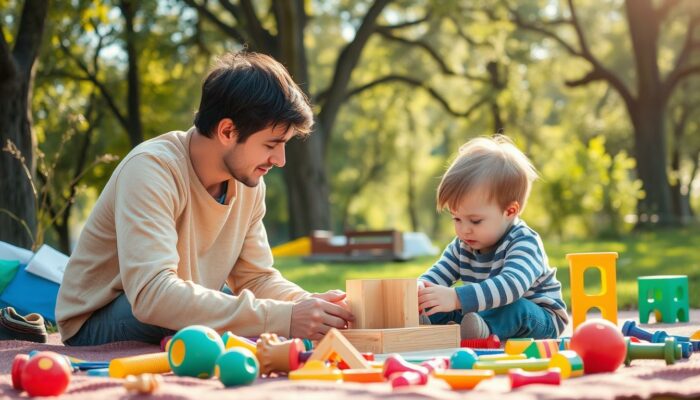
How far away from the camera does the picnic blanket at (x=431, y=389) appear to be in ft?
7.38

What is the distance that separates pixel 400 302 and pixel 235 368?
1.24m

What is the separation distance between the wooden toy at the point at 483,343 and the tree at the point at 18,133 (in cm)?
424

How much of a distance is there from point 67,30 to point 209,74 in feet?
40.2

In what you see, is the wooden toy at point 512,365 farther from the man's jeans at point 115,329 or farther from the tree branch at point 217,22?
the tree branch at point 217,22

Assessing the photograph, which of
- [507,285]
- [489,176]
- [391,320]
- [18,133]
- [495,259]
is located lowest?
[391,320]

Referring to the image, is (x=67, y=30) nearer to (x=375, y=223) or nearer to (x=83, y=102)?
(x=83, y=102)

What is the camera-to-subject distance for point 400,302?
3.63 metres

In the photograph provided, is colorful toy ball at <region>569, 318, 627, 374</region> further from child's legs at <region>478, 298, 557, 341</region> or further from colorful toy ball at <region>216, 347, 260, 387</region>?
child's legs at <region>478, 298, 557, 341</region>

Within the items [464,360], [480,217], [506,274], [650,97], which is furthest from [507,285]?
[650,97]

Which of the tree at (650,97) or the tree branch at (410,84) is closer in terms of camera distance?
the tree at (650,97)

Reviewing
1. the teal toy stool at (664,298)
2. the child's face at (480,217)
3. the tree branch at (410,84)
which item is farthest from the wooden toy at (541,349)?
the tree branch at (410,84)

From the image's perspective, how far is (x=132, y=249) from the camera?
11.2 feet

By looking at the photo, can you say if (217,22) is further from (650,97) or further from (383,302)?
(383,302)

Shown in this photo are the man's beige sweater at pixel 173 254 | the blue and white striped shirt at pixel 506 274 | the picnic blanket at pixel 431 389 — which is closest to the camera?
the picnic blanket at pixel 431 389
